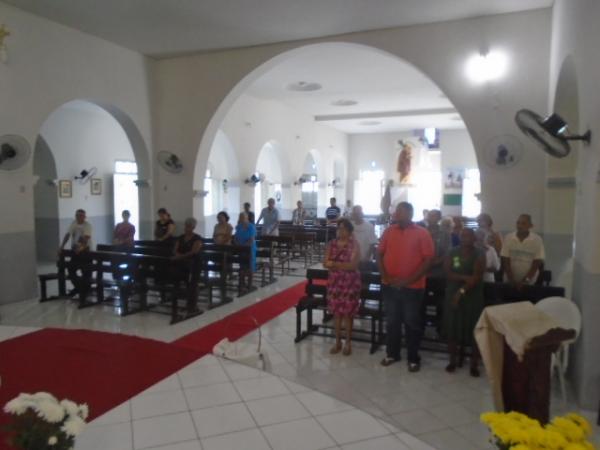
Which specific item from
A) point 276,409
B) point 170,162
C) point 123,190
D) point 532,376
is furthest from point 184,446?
point 123,190

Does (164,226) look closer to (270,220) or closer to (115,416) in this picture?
(270,220)

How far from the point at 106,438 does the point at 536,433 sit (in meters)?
2.65

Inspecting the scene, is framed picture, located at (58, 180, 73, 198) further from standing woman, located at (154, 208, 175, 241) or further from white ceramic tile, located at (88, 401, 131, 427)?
white ceramic tile, located at (88, 401, 131, 427)

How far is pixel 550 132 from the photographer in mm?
4223

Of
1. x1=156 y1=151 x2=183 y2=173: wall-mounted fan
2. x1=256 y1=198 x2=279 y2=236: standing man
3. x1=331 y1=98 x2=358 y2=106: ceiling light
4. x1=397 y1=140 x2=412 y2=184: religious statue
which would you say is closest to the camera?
x1=156 y1=151 x2=183 y2=173: wall-mounted fan

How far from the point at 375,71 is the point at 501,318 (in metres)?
8.69

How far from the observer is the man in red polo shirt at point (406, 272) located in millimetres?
4562

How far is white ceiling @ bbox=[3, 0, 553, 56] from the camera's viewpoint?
21.9 feet

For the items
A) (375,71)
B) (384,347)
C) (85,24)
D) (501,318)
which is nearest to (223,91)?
(85,24)

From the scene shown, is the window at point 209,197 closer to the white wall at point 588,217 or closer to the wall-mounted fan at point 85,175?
the wall-mounted fan at point 85,175

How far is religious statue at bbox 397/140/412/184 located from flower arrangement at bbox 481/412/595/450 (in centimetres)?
1874

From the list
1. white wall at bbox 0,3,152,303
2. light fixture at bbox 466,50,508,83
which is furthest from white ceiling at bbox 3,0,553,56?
light fixture at bbox 466,50,508,83

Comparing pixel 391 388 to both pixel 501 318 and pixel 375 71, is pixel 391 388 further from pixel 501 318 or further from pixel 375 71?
pixel 375 71

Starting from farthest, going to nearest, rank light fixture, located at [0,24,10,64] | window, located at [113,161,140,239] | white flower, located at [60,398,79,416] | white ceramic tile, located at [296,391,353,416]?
1. window, located at [113,161,140,239]
2. light fixture, located at [0,24,10,64]
3. white ceramic tile, located at [296,391,353,416]
4. white flower, located at [60,398,79,416]
